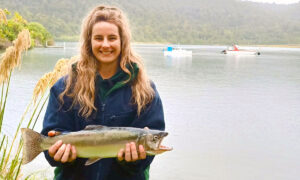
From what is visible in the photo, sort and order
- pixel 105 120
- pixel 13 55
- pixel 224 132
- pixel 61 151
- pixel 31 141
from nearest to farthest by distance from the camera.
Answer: pixel 61 151 → pixel 31 141 → pixel 105 120 → pixel 13 55 → pixel 224 132

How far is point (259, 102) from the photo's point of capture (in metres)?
19.6

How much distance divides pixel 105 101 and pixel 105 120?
151 mm

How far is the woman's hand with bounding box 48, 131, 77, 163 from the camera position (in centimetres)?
252

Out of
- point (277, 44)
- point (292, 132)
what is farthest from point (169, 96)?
point (277, 44)

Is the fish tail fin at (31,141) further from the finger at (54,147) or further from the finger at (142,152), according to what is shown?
the finger at (142,152)

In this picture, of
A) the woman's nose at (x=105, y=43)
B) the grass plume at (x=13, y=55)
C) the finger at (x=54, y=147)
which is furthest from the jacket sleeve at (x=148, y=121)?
the grass plume at (x=13, y=55)

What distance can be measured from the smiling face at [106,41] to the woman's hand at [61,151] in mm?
784

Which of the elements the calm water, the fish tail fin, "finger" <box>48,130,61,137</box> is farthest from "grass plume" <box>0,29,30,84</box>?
the calm water

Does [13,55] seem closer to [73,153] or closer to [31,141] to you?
[31,141]

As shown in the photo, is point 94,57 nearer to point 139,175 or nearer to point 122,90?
point 122,90

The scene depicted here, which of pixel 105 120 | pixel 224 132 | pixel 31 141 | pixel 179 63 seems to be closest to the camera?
pixel 31 141

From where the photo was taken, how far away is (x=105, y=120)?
2766mm

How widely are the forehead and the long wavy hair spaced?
0.13 feet

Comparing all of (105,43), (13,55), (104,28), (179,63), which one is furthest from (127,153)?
(179,63)
